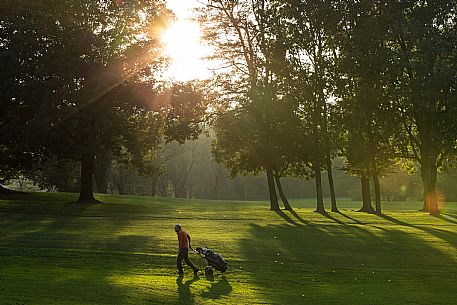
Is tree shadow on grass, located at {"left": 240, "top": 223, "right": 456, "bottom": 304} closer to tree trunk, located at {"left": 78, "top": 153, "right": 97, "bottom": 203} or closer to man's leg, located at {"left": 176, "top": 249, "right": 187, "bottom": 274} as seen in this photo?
man's leg, located at {"left": 176, "top": 249, "right": 187, "bottom": 274}

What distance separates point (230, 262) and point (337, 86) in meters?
29.4

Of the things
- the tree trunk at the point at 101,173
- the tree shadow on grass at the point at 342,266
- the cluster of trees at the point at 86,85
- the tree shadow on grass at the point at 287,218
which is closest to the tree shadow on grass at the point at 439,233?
the tree shadow on grass at the point at 342,266

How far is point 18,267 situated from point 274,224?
85.8 ft

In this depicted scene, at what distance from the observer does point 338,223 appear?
50.1m

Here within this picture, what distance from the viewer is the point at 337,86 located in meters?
54.6

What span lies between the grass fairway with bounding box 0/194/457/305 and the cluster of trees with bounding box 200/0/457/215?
10.7 meters

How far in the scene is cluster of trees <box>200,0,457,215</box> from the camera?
5119 cm

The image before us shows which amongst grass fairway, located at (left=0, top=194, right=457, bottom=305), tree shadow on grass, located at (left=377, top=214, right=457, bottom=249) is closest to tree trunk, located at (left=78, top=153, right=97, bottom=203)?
grass fairway, located at (left=0, top=194, right=457, bottom=305)

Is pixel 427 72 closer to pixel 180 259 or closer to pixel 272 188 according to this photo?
pixel 272 188

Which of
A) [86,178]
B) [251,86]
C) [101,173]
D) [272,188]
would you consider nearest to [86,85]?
[86,178]

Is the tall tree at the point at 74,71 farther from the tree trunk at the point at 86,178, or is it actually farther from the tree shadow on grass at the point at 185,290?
the tree shadow on grass at the point at 185,290

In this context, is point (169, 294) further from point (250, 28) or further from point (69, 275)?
point (250, 28)

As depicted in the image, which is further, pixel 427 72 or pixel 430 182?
pixel 430 182

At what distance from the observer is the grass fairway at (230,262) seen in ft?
69.3
